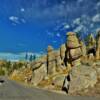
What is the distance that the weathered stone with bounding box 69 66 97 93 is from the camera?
4412cm

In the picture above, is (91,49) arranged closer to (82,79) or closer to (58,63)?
(58,63)

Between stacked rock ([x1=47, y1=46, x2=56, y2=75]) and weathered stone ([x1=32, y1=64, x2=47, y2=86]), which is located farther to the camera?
stacked rock ([x1=47, y1=46, x2=56, y2=75])

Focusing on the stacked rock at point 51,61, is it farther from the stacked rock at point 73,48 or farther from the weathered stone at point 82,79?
the weathered stone at point 82,79

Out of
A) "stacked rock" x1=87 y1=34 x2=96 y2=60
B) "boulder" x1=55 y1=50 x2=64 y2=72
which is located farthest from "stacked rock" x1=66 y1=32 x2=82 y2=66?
"boulder" x1=55 y1=50 x2=64 y2=72

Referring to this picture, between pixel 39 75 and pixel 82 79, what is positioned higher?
pixel 39 75

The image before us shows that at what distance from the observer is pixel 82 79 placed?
45.2m

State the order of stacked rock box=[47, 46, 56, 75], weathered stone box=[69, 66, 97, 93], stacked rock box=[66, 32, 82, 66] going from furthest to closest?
stacked rock box=[47, 46, 56, 75] → stacked rock box=[66, 32, 82, 66] → weathered stone box=[69, 66, 97, 93]

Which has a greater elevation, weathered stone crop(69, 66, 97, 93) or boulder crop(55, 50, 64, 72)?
boulder crop(55, 50, 64, 72)

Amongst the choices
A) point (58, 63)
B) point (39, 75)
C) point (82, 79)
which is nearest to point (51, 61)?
point (58, 63)

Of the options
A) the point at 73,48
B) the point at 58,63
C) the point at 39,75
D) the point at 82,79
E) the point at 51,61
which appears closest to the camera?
the point at 82,79

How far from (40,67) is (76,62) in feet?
36.7

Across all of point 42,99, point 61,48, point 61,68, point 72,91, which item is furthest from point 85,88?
point 61,48

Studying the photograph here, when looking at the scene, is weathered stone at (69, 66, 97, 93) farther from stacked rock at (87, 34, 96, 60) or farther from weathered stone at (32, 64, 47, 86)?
stacked rock at (87, 34, 96, 60)

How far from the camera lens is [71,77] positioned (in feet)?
155
